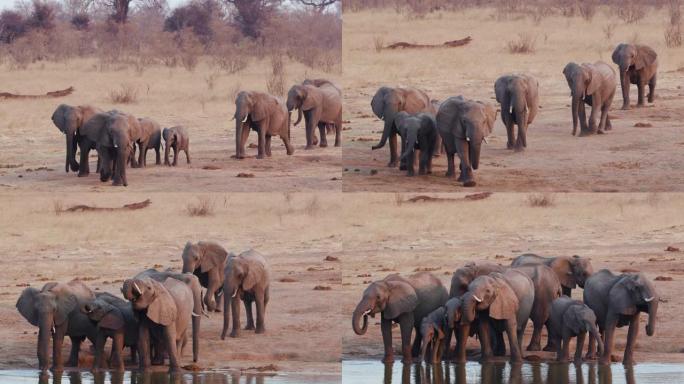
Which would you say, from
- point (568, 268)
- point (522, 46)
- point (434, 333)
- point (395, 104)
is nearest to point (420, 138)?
point (395, 104)

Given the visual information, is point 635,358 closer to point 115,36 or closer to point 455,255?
point 455,255

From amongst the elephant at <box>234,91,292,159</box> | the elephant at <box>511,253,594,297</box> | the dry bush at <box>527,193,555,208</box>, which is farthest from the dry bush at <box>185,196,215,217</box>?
the elephant at <box>511,253,594,297</box>

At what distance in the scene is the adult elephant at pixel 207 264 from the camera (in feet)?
59.0

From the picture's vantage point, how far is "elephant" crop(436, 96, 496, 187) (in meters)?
18.2

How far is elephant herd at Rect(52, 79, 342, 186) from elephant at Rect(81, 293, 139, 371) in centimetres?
465

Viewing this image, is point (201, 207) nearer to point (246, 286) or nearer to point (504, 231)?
point (504, 231)

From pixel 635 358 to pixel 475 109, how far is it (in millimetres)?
3681

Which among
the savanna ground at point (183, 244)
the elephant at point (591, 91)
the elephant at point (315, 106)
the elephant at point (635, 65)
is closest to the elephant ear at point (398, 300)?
the savanna ground at point (183, 244)

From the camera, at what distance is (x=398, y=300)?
15844mm

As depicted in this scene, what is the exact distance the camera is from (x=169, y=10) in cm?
4525

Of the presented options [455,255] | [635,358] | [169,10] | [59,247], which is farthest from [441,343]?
[169,10]

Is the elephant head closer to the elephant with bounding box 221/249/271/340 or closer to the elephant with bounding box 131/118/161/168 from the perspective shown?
the elephant with bounding box 221/249/271/340

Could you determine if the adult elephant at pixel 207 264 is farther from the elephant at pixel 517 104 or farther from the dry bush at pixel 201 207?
the dry bush at pixel 201 207

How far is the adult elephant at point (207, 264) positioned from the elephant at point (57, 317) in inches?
88.8
